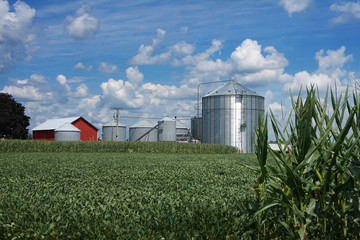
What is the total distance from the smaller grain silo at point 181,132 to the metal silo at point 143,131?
2868 mm

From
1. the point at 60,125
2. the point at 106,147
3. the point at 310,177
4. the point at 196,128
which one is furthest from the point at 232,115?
the point at 310,177

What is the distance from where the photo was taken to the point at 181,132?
44062mm

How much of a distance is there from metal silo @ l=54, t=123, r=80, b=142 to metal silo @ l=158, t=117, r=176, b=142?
1153 cm

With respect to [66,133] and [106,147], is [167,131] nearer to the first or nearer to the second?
[106,147]

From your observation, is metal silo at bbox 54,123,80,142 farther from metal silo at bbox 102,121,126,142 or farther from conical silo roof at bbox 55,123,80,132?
metal silo at bbox 102,121,126,142

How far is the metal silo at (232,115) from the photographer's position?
32625 millimetres

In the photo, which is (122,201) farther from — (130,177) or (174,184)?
(130,177)

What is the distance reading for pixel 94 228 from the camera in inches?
157

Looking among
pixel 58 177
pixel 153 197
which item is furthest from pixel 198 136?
pixel 153 197

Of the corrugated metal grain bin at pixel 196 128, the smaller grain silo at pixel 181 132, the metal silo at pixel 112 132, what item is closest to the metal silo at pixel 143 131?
the metal silo at pixel 112 132

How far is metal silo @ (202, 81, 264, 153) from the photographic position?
3262cm

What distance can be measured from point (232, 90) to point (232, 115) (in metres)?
2.79

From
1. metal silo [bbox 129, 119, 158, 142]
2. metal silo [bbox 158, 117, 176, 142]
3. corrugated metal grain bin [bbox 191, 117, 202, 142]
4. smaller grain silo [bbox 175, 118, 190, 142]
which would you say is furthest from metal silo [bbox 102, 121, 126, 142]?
corrugated metal grain bin [bbox 191, 117, 202, 142]

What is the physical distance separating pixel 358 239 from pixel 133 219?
8.79 ft
